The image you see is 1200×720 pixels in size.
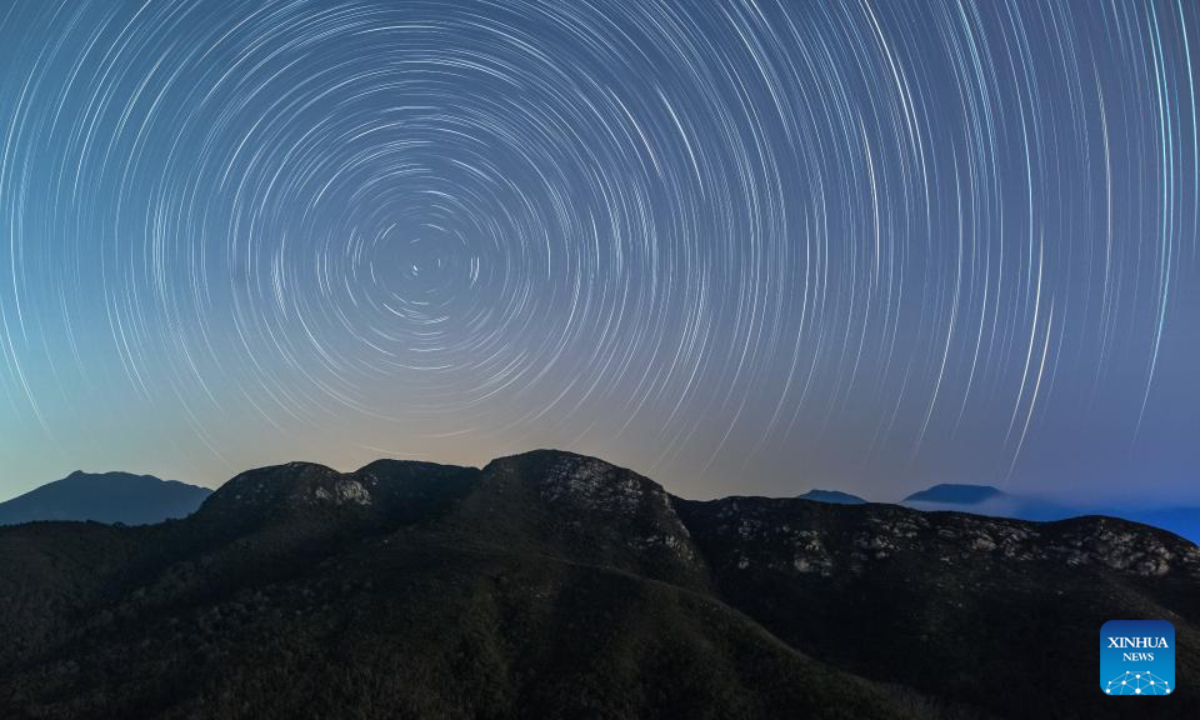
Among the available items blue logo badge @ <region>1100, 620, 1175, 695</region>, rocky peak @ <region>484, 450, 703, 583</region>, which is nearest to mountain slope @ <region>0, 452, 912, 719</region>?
rocky peak @ <region>484, 450, 703, 583</region>

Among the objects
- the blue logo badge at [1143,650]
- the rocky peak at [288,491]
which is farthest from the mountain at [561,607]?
the blue logo badge at [1143,650]

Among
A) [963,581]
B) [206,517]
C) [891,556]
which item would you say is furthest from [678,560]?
[206,517]

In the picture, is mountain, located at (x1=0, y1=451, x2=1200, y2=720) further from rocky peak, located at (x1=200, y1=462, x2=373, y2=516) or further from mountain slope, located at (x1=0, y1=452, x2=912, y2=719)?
rocky peak, located at (x1=200, y1=462, x2=373, y2=516)

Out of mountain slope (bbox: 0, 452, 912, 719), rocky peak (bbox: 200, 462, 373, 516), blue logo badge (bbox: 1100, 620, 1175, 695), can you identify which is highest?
rocky peak (bbox: 200, 462, 373, 516)

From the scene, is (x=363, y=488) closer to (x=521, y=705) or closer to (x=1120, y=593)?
(x=521, y=705)

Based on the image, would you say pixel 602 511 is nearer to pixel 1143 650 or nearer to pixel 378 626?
pixel 378 626
